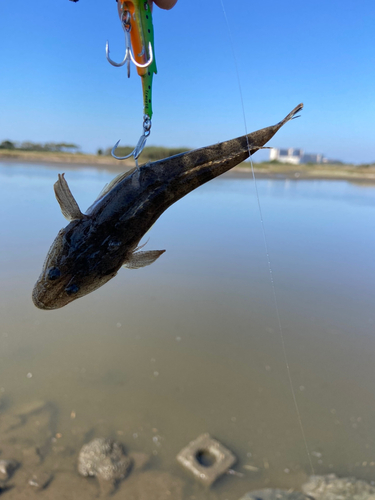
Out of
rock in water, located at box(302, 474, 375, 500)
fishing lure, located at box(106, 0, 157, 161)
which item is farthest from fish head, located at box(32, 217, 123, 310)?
rock in water, located at box(302, 474, 375, 500)

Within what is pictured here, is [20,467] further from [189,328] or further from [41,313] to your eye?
[189,328]

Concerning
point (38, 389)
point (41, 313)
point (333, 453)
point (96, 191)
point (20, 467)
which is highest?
point (96, 191)

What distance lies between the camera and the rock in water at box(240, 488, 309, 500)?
2648 mm

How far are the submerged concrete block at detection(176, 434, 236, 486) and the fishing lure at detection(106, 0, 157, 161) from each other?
264cm

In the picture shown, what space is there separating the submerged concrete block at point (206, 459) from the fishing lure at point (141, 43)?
2644mm

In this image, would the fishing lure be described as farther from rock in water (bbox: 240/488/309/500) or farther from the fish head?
rock in water (bbox: 240/488/309/500)

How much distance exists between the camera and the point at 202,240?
22.9 ft

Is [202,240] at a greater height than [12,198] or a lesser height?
lesser

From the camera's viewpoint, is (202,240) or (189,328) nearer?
(189,328)

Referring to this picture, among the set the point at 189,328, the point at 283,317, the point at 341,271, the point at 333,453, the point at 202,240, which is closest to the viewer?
the point at 333,453

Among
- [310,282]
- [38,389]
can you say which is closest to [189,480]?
[38,389]

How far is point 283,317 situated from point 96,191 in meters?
6.43

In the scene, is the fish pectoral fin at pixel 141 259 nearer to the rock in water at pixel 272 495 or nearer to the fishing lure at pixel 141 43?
the fishing lure at pixel 141 43

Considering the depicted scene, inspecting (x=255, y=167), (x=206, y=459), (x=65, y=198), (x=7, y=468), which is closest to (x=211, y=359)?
(x=206, y=459)
